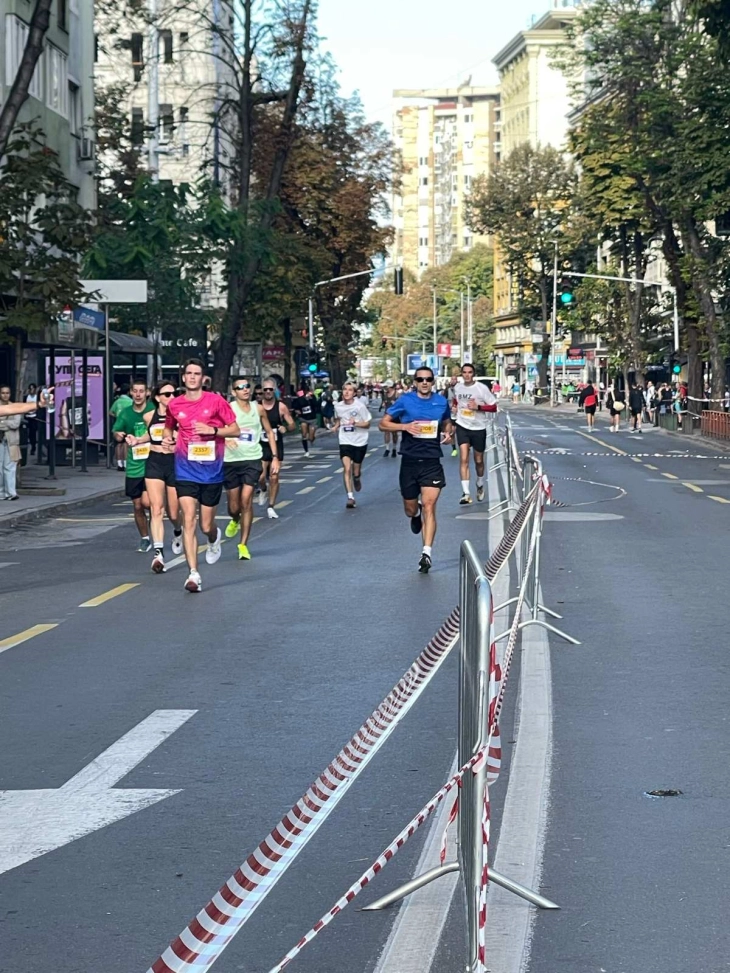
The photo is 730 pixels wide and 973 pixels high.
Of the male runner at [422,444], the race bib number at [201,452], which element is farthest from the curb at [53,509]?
the race bib number at [201,452]

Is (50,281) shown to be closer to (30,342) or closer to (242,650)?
(30,342)

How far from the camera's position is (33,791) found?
7.22 m

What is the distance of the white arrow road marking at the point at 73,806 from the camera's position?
6340 millimetres

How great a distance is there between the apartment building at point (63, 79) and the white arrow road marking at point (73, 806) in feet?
104

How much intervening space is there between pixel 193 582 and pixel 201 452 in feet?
4.08

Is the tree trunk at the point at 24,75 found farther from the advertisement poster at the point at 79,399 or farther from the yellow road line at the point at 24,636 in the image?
the yellow road line at the point at 24,636

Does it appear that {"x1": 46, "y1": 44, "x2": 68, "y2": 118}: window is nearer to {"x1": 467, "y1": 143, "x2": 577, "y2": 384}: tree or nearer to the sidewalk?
the sidewalk

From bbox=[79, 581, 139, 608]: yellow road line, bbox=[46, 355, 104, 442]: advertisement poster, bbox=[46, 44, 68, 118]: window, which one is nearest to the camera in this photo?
bbox=[79, 581, 139, 608]: yellow road line

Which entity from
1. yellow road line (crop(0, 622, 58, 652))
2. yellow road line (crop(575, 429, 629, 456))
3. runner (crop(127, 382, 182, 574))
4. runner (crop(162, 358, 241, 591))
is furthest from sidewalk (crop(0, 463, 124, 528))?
yellow road line (crop(575, 429, 629, 456))

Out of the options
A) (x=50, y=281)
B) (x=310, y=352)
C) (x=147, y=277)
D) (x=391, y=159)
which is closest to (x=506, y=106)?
(x=310, y=352)

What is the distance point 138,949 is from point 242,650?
6.24 m

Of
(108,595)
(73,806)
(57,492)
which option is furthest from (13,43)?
(73,806)

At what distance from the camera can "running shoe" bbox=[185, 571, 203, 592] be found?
14.6 m

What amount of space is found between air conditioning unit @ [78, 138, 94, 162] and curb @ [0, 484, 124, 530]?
18382 mm
